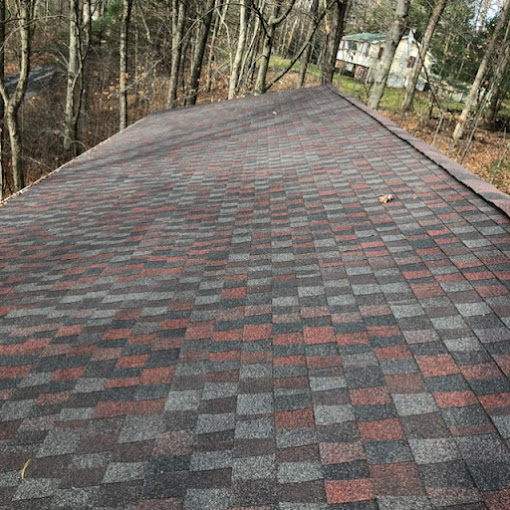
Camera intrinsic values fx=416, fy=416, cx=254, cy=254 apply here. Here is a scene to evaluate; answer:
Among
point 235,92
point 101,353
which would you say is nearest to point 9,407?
point 101,353

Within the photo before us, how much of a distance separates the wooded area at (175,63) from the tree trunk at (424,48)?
101 millimetres

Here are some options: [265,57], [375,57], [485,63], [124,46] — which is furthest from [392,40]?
[375,57]

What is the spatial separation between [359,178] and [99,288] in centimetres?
350

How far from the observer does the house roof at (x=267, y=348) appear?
190 cm

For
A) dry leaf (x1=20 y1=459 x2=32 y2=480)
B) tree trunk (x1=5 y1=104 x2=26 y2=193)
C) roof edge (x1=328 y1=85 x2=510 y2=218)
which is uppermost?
roof edge (x1=328 y1=85 x2=510 y2=218)

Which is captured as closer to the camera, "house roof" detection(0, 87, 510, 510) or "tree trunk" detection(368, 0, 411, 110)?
"house roof" detection(0, 87, 510, 510)

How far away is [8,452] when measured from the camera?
2.20m

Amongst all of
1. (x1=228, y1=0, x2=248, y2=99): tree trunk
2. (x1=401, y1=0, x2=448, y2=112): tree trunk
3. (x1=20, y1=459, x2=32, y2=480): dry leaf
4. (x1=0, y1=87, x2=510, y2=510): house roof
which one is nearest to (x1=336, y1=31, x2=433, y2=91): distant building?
(x1=401, y1=0, x2=448, y2=112): tree trunk

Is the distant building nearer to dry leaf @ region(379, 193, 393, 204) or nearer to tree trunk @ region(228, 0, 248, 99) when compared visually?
tree trunk @ region(228, 0, 248, 99)

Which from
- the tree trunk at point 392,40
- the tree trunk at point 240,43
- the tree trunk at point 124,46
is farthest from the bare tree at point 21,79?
the tree trunk at point 392,40

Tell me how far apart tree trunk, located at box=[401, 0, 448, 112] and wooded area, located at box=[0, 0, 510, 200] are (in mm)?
101

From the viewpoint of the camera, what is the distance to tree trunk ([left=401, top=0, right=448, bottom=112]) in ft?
67.2

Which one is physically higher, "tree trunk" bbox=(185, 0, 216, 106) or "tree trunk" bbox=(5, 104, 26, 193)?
"tree trunk" bbox=(185, 0, 216, 106)

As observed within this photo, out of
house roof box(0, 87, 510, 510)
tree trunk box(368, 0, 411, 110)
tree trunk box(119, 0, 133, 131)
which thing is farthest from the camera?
tree trunk box(119, 0, 133, 131)
